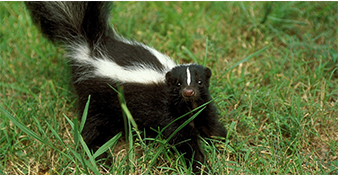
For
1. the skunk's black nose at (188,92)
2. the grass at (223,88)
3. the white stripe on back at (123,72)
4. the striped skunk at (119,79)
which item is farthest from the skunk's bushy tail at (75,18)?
the skunk's black nose at (188,92)

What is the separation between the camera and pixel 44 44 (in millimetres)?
6234

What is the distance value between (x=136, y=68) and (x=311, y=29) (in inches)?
136

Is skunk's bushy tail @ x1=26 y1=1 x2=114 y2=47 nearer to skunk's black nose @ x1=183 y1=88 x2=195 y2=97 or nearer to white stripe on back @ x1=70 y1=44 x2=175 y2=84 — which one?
white stripe on back @ x1=70 y1=44 x2=175 y2=84

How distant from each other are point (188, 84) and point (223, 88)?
4.35 ft

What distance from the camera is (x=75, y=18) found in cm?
483

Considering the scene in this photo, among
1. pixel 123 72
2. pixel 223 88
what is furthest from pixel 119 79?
pixel 223 88

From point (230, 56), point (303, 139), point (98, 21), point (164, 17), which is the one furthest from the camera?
point (164, 17)

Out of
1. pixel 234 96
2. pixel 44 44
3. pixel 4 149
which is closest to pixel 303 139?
pixel 234 96

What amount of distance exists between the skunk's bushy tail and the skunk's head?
127 cm

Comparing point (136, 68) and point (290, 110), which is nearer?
point (136, 68)

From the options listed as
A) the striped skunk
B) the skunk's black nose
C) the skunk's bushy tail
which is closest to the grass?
the striped skunk

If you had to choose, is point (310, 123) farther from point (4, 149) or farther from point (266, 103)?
point (4, 149)

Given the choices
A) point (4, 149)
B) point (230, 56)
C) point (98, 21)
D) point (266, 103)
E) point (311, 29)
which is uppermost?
point (98, 21)

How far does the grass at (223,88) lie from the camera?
4273 mm
